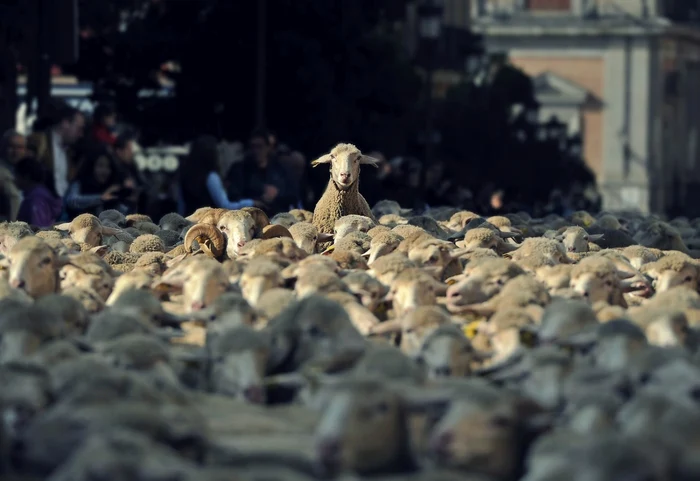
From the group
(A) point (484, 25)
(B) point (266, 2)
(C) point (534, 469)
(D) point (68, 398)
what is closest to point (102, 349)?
(D) point (68, 398)

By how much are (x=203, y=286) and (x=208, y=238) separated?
2741 millimetres

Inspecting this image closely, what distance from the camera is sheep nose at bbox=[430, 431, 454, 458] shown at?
280 inches

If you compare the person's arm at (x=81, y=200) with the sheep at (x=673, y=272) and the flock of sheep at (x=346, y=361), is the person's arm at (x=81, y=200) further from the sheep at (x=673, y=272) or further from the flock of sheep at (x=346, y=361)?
the sheep at (x=673, y=272)

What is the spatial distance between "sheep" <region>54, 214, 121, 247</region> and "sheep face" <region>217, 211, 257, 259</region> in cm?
74

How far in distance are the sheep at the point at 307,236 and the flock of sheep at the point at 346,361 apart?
0.03 meters

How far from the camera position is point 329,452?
7031mm

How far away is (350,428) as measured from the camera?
7.10 meters

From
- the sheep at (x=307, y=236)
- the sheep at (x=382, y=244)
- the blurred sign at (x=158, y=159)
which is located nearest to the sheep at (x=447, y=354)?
the sheep at (x=382, y=244)

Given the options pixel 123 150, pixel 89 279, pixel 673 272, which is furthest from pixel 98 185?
pixel 673 272

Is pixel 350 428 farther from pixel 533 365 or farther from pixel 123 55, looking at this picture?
pixel 123 55

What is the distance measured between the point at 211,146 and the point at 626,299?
777 cm

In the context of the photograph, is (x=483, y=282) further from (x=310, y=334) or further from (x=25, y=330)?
(x=25, y=330)

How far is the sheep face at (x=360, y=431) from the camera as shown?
23.1ft

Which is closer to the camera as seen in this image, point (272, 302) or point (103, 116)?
point (272, 302)
